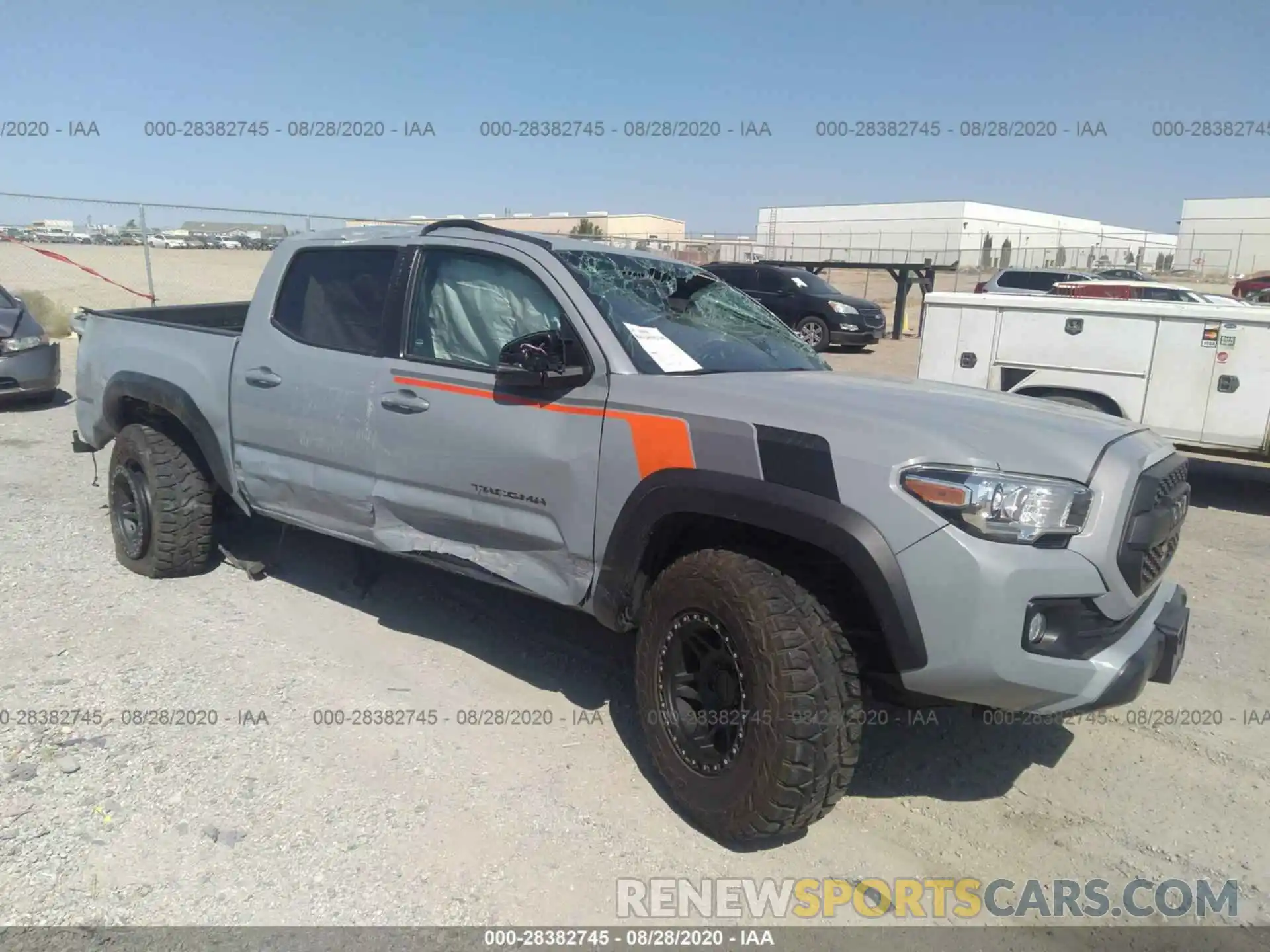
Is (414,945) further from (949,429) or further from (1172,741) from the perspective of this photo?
(1172,741)

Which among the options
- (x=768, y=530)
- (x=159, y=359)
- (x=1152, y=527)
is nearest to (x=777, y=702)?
(x=768, y=530)

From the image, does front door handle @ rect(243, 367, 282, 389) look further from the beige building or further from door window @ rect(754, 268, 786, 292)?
the beige building

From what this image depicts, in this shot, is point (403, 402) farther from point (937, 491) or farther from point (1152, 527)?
point (1152, 527)

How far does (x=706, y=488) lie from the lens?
3025mm

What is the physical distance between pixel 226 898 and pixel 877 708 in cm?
276

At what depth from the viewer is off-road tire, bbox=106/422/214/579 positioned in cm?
501

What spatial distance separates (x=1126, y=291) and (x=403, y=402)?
14.4m

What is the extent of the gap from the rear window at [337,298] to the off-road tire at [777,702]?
2.10 metres

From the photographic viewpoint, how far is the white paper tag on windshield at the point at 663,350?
353 cm

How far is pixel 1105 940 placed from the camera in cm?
271

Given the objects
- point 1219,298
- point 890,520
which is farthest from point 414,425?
point 1219,298

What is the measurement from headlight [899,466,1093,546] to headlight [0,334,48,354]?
10.4 meters

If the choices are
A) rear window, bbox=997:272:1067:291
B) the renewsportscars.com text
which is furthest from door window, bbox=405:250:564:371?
rear window, bbox=997:272:1067:291

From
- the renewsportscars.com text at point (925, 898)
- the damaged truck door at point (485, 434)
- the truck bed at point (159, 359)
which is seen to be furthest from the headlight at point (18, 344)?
the renewsportscars.com text at point (925, 898)
